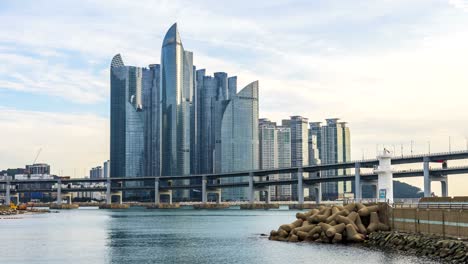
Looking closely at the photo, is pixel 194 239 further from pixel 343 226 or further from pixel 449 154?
pixel 449 154

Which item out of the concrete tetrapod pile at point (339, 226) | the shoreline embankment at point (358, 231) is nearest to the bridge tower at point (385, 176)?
the shoreline embankment at point (358, 231)

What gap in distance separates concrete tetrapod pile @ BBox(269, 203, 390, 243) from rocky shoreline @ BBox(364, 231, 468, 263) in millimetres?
1949

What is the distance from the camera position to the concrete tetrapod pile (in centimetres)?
7000

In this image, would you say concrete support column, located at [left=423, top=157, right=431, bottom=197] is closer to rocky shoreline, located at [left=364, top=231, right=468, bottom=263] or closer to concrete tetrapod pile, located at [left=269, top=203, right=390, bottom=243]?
concrete tetrapod pile, located at [left=269, top=203, right=390, bottom=243]

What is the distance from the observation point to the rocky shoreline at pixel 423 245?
5141 cm

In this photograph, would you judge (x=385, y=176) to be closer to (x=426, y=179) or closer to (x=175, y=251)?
(x=175, y=251)

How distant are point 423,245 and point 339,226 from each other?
44.6 ft

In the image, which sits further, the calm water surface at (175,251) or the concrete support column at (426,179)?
the concrete support column at (426,179)

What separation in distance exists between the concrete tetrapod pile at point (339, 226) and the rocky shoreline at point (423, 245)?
6.39 ft

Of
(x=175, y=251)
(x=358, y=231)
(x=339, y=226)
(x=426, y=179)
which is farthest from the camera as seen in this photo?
(x=426, y=179)

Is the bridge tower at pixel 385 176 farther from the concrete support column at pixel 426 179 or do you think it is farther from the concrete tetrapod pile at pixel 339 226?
the concrete support column at pixel 426 179

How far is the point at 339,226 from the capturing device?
2795 inches

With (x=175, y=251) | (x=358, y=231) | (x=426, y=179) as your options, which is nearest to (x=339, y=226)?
(x=358, y=231)

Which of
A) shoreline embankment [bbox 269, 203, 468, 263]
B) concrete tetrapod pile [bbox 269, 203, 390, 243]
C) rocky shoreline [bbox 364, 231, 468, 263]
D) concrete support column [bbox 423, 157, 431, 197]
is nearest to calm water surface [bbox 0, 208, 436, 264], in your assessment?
rocky shoreline [bbox 364, 231, 468, 263]
